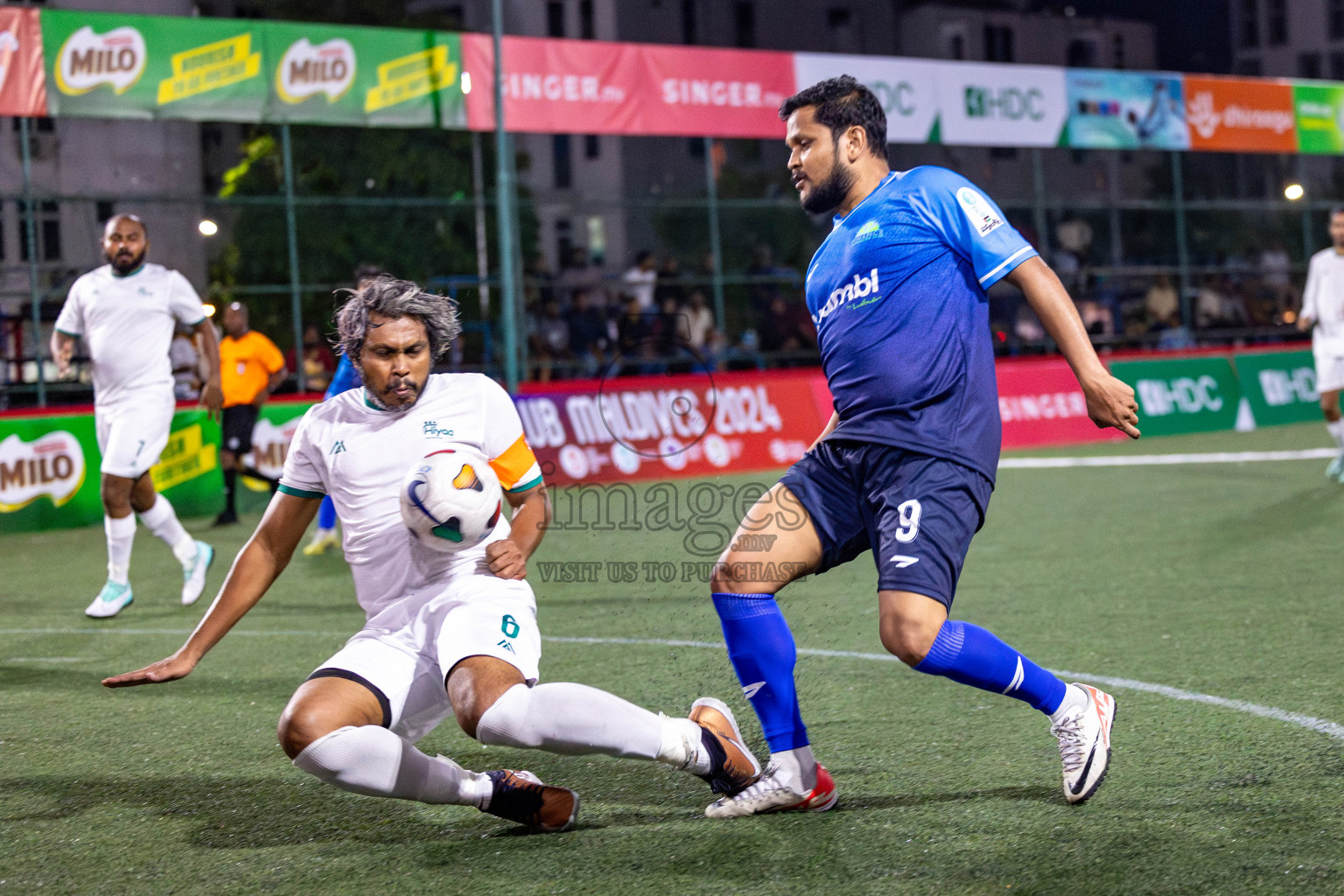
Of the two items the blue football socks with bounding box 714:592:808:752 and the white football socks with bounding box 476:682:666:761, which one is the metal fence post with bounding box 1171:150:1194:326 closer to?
the blue football socks with bounding box 714:592:808:752

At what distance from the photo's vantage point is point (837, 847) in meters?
3.41

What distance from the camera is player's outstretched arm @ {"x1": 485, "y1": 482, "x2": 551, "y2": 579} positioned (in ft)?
11.8

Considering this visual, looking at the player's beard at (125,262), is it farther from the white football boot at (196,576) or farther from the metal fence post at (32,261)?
the metal fence post at (32,261)

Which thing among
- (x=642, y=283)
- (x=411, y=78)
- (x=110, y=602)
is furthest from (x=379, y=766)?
(x=642, y=283)

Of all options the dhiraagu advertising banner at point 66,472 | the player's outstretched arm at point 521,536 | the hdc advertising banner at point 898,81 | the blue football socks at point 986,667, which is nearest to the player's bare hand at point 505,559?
the player's outstretched arm at point 521,536

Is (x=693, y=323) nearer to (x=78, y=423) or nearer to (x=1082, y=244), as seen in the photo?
(x=78, y=423)

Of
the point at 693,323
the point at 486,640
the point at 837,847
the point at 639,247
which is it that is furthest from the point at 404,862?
the point at 639,247

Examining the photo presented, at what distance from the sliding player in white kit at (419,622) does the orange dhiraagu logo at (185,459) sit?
8999 millimetres

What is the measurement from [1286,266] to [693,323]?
1280 centimetres

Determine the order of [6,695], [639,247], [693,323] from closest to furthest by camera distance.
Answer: [6,695]
[693,323]
[639,247]

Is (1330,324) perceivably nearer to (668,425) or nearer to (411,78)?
(668,425)

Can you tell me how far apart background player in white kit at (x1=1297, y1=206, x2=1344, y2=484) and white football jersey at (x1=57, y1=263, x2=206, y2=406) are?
8676 mm

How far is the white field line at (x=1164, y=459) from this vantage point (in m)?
13.2

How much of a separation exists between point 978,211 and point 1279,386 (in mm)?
15553
